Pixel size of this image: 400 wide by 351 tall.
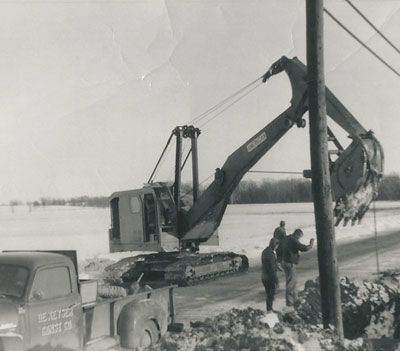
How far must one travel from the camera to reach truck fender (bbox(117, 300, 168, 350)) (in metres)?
7.94

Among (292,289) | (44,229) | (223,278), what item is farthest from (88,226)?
(292,289)

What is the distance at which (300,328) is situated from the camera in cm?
820

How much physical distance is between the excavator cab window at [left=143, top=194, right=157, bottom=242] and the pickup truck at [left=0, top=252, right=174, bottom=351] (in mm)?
6036

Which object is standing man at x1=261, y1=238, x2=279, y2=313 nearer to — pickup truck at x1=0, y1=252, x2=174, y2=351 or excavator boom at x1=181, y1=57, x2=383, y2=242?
excavator boom at x1=181, y1=57, x2=383, y2=242

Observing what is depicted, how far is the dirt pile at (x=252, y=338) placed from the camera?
7.34 meters

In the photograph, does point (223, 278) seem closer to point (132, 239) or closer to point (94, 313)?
point (132, 239)

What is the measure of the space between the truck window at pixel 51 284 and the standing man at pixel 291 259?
6.12 metres

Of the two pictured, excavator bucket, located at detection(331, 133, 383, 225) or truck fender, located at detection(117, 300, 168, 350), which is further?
excavator bucket, located at detection(331, 133, 383, 225)

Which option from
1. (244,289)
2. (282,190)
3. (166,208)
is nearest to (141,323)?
(166,208)

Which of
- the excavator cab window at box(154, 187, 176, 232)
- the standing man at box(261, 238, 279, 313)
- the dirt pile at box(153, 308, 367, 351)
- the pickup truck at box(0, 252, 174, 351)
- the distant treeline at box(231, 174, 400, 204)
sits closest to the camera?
the pickup truck at box(0, 252, 174, 351)

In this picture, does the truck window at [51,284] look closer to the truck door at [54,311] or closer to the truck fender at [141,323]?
the truck door at [54,311]

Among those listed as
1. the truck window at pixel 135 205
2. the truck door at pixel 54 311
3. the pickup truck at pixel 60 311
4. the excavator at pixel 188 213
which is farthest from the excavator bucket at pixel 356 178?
the truck window at pixel 135 205

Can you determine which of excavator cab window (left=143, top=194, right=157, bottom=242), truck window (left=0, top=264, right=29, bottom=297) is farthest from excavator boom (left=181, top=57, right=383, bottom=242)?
truck window (left=0, top=264, right=29, bottom=297)

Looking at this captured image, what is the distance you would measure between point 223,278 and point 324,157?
8.14 metres
